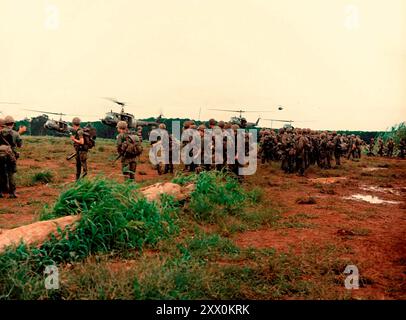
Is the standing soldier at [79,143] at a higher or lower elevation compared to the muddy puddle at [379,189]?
higher

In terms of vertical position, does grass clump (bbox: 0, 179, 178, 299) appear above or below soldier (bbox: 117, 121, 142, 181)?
below

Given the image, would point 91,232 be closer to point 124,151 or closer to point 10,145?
point 124,151

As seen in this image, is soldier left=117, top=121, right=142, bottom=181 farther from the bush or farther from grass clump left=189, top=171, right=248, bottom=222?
the bush

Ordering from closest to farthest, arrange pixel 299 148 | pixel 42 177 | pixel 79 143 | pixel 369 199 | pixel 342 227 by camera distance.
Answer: pixel 342 227 < pixel 369 199 < pixel 79 143 < pixel 42 177 < pixel 299 148

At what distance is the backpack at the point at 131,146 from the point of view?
1027cm

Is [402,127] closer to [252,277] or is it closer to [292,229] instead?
[292,229]

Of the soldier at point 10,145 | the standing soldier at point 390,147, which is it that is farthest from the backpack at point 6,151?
the standing soldier at point 390,147

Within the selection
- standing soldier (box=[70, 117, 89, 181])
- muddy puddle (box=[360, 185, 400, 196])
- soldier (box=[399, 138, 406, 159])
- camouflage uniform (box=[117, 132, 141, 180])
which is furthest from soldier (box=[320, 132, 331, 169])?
soldier (box=[399, 138, 406, 159])

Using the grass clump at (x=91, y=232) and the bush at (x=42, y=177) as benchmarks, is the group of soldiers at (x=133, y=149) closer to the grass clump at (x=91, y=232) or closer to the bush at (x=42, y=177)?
the bush at (x=42, y=177)

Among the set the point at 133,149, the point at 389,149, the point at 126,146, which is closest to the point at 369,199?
the point at 133,149

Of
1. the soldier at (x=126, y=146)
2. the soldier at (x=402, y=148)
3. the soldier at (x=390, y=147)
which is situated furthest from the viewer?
the soldier at (x=390, y=147)

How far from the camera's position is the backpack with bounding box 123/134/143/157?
1027 centimetres

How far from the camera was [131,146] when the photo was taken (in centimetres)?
1027

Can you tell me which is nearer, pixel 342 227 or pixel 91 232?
pixel 91 232
